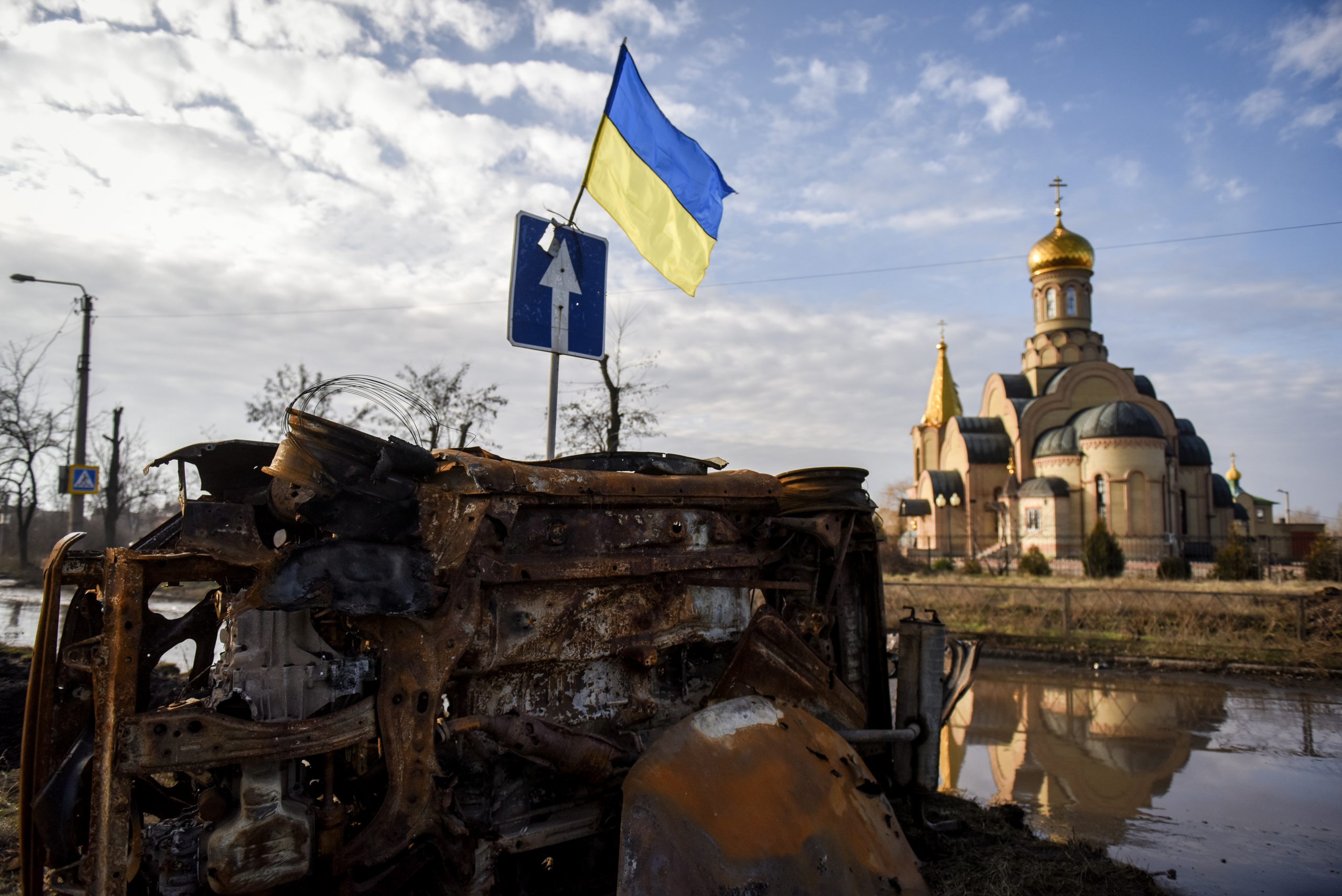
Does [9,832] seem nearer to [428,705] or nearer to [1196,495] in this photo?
[428,705]

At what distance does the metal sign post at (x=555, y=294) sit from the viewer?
530 centimetres

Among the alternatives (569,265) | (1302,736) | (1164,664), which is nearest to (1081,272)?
(1164,664)

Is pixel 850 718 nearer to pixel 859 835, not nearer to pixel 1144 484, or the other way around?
pixel 859 835

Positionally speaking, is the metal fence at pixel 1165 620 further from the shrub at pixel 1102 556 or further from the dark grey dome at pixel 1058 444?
the dark grey dome at pixel 1058 444

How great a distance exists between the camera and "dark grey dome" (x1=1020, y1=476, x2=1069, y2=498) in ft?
117

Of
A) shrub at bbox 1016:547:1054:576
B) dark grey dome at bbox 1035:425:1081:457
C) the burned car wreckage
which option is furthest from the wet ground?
dark grey dome at bbox 1035:425:1081:457

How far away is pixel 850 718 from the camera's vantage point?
4844mm

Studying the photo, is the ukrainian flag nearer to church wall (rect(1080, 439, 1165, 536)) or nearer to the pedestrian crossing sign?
the pedestrian crossing sign

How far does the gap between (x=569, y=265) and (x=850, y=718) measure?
11.0 ft

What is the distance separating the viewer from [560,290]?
5484mm

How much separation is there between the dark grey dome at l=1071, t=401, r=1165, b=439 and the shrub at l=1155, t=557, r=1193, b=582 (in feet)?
26.1

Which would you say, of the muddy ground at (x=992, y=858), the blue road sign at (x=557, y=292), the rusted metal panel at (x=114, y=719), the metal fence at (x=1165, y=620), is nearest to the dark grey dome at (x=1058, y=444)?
the metal fence at (x=1165, y=620)

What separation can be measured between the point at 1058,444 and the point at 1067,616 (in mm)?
24415

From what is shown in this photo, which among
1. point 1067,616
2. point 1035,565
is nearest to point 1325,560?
point 1035,565
